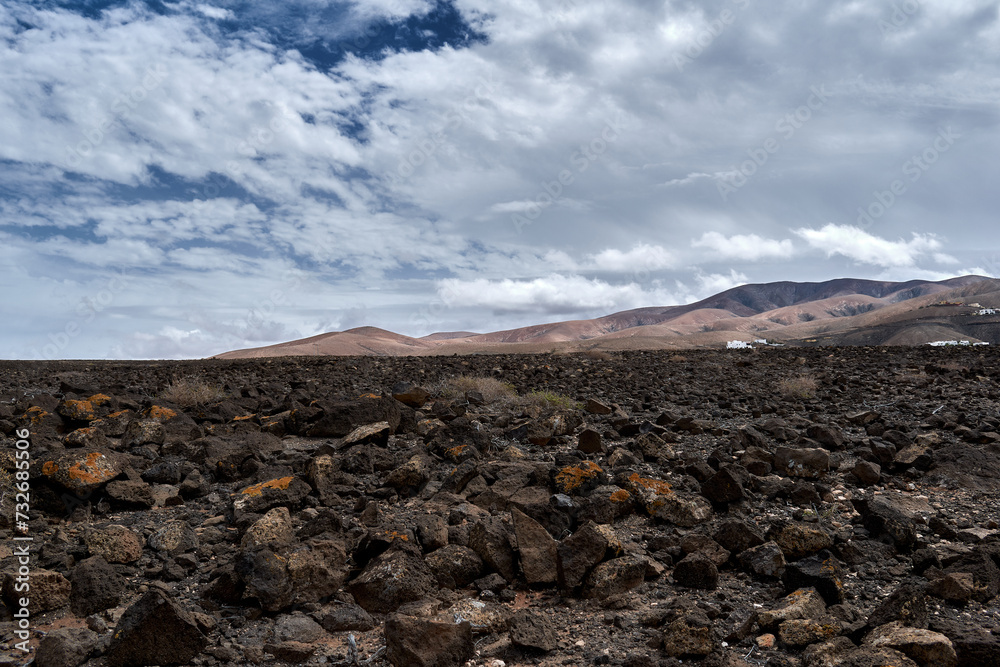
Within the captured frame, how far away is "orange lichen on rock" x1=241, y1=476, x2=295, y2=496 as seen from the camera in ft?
18.8

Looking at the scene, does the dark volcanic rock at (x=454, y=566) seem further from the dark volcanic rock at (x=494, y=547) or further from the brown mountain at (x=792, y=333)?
the brown mountain at (x=792, y=333)

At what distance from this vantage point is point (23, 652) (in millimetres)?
3559

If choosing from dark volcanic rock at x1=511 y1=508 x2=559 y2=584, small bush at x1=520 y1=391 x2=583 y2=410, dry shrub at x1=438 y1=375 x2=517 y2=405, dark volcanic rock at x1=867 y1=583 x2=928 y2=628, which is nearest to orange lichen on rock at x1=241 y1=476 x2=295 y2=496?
dark volcanic rock at x1=511 y1=508 x2=559 y2=584

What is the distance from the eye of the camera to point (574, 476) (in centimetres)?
573

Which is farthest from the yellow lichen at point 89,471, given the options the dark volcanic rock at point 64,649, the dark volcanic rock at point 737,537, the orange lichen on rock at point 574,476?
the dark volcanic rock at point 737,537

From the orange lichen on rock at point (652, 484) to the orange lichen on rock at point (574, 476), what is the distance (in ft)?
1.30

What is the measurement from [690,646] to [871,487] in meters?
3.91

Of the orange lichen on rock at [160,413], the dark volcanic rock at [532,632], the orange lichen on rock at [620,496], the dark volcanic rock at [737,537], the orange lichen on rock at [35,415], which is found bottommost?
the dark volcanic rock at [532,632]

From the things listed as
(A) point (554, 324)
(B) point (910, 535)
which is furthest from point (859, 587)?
(A) point (554, 324)

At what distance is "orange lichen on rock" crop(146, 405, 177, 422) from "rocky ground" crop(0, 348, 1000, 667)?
61mm

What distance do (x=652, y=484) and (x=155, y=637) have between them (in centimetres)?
414

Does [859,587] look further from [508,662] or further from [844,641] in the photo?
[508,662]

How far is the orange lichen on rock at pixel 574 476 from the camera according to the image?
566 centimetres

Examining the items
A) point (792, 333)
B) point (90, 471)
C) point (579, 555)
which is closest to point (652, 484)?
point (579, 555)
